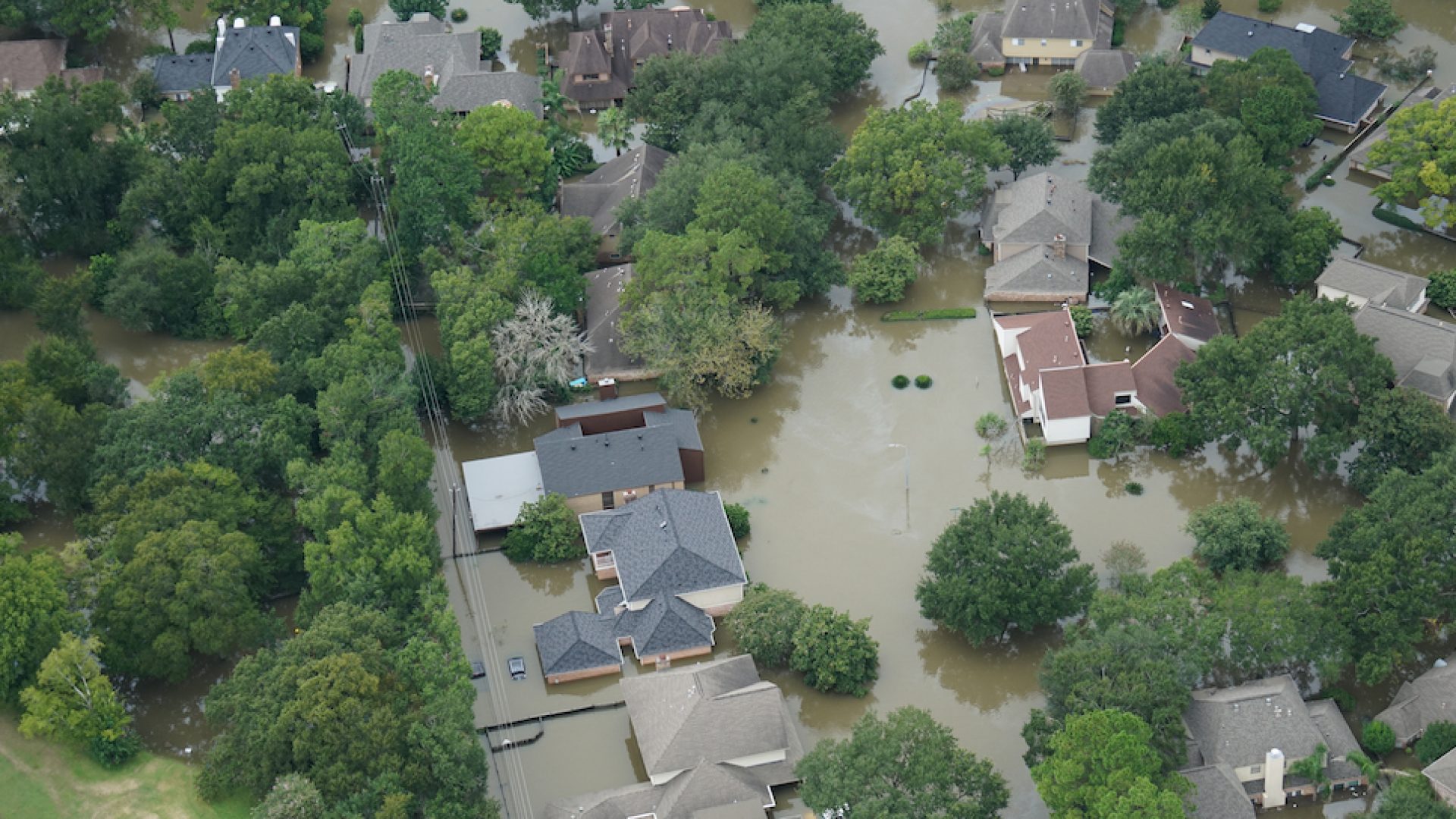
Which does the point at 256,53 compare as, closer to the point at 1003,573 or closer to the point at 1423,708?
the point at 1003,573

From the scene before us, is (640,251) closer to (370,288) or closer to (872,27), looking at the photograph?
(370,288)

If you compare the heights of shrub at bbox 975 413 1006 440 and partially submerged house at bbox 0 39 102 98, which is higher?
partially submerged house at bbox 0 39 102 98

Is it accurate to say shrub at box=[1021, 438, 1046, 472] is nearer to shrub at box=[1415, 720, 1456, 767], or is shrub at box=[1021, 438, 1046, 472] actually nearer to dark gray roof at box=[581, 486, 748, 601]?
dark gray roof at box=[581, 486, 748, 601]

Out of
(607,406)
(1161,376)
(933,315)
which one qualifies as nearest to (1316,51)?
(1161,376)

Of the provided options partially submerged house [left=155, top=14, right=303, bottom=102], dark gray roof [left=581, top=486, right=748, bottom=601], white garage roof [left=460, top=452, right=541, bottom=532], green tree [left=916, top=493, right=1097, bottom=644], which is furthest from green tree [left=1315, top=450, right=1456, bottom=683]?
partially submerged house [left=155, top=14, right=303, bottom=102]

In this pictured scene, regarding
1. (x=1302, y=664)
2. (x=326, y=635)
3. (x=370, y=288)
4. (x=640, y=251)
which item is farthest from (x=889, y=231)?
(x=326, y=635)

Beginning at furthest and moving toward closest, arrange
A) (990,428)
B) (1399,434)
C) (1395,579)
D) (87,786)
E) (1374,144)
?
(1374,144) < (990,428) < (1399,434) < (1395,579) < (87,786)

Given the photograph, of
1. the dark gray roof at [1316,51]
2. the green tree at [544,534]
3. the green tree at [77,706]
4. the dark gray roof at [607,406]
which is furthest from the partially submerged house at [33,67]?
the dark gray roof at [1316,51]
